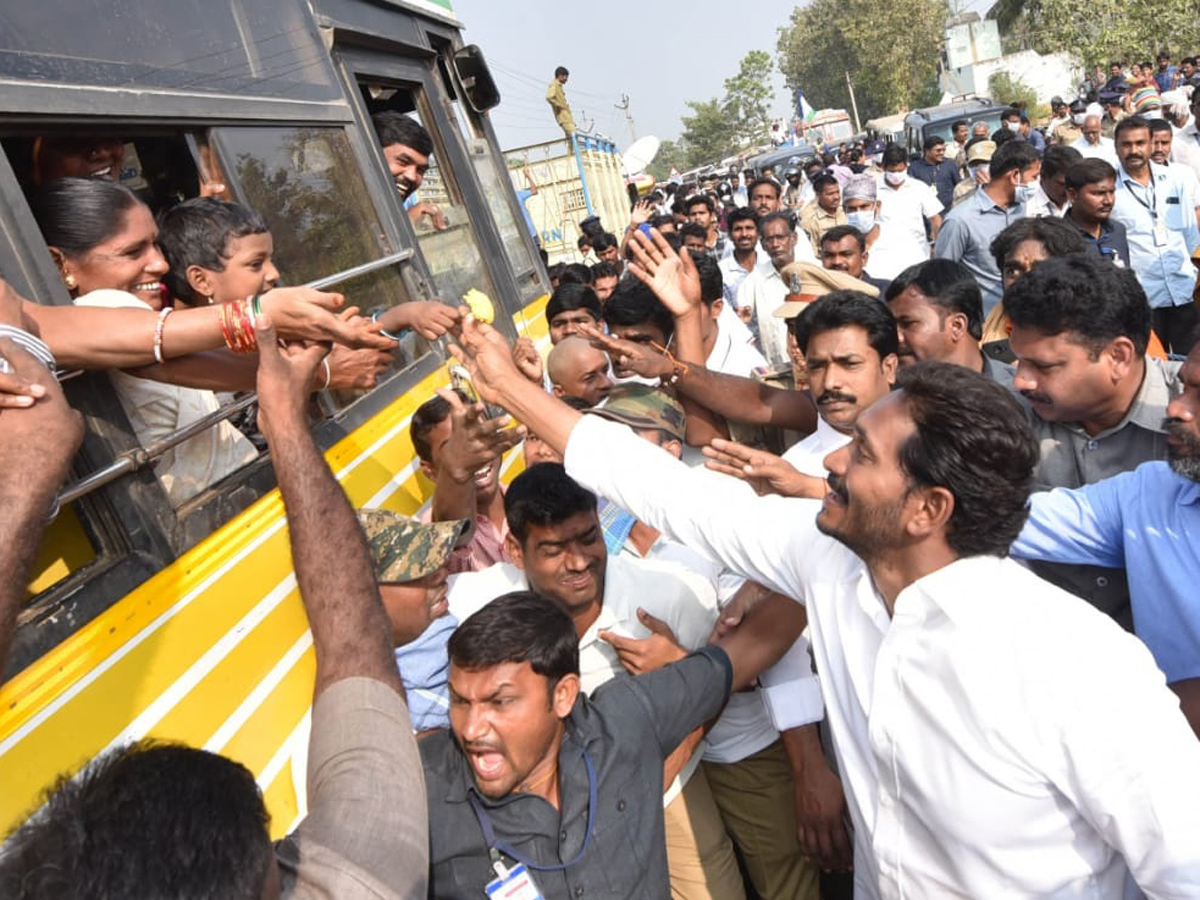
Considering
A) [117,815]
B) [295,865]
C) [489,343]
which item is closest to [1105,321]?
[489,343]

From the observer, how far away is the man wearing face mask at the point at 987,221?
540 cm

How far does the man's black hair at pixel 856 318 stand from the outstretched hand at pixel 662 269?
476 millimetres

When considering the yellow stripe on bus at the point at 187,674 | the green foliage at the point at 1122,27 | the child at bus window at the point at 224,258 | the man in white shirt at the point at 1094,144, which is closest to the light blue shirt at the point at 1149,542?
the child at bus window at the point at 224,258

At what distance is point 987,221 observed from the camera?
5547 mm

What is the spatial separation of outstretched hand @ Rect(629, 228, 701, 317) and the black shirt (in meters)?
1.50

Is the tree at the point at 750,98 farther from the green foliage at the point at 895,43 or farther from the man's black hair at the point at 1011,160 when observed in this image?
the man's black hair at the point at 1011,160

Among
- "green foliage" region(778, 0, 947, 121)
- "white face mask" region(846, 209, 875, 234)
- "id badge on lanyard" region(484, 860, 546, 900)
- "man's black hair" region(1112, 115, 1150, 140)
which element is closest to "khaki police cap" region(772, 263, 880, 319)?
"id badge on lanyard" region(484, 860, 546, 900)

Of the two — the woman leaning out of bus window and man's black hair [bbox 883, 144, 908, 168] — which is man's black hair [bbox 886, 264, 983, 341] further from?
man's black hair [bbox 883, 144, 908, 168]

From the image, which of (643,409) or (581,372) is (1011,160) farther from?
(643,409)

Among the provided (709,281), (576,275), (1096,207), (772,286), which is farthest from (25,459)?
(576,275)

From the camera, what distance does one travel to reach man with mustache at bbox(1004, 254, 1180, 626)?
2.40 meters

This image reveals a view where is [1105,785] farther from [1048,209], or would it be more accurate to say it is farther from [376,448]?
[1048,209]

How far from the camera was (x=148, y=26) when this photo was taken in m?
2.20

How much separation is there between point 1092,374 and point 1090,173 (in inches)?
110
